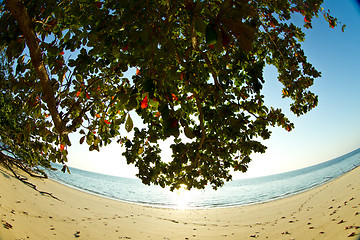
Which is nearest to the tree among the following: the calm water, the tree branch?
the tree branch

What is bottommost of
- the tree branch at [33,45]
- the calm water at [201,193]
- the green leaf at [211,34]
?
the calm water at [201,193]

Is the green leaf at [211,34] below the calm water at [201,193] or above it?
above

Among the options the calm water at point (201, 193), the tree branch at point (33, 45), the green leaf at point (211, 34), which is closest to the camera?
the green leaf at point (211, 34)

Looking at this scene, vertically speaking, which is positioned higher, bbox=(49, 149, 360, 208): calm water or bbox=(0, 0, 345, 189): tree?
bbox=(0, 0, 345, 189): tree

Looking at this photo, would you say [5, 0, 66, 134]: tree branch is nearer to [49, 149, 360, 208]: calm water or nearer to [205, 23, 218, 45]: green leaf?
[205, 23, 218, 45]: green leaf

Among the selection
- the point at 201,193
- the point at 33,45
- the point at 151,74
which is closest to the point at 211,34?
the point at 151,74

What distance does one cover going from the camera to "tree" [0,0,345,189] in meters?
1.73

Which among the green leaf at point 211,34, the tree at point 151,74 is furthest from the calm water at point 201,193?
the green leaf at point 211,34

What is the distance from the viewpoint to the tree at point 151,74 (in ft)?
5.68

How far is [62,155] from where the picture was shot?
3330mm

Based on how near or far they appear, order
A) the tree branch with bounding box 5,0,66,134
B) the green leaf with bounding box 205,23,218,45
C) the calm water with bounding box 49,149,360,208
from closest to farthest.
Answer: the green leaf with bounding box 205,23,218,45 → the tree branch with bounding box 5,0,66,134 → the calm water with bounding box 49,149,360,208

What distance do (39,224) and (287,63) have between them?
296 inches

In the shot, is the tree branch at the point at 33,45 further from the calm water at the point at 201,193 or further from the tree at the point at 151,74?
the calm water at the point at 201,193

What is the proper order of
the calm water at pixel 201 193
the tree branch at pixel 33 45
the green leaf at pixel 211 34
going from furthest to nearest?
the calm water at pixel 201 193
the tree branch at pixel 33 45
the green leaf at pixel 211 34
